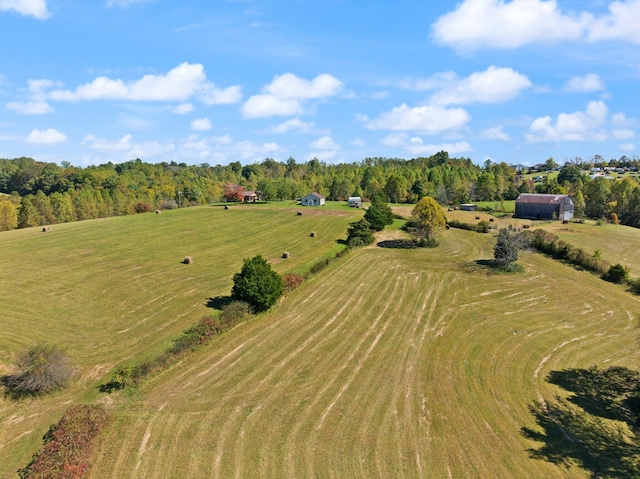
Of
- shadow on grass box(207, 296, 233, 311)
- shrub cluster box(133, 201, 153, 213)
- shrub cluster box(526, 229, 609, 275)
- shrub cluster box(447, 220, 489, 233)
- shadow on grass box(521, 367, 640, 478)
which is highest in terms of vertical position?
shrub cluster box(133, 201, 153, 213)

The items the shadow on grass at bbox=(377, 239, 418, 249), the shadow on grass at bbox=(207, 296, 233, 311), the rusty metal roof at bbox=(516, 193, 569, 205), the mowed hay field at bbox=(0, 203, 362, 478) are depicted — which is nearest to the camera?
the mowed hay field at bbox=(0, 203, 362, 478)

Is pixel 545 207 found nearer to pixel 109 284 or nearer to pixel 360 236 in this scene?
pixel 360 236

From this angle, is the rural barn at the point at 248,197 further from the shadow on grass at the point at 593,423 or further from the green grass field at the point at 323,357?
the shadow on grass at the point at 593,423

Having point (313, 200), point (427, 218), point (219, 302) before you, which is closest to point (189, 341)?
point (219, 302)

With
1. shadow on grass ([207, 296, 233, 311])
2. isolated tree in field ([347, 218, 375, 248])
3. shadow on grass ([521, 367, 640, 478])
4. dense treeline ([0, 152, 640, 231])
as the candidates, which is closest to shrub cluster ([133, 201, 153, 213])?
dense treeline ([0, 152, 640, 231])

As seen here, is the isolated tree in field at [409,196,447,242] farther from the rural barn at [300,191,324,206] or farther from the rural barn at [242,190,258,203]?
the rural barn at [242,190,258,203]

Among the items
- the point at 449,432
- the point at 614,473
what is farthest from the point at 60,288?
the point at 614,473

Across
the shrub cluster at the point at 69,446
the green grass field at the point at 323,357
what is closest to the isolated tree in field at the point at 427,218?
the green grass field at the point at 323,357
